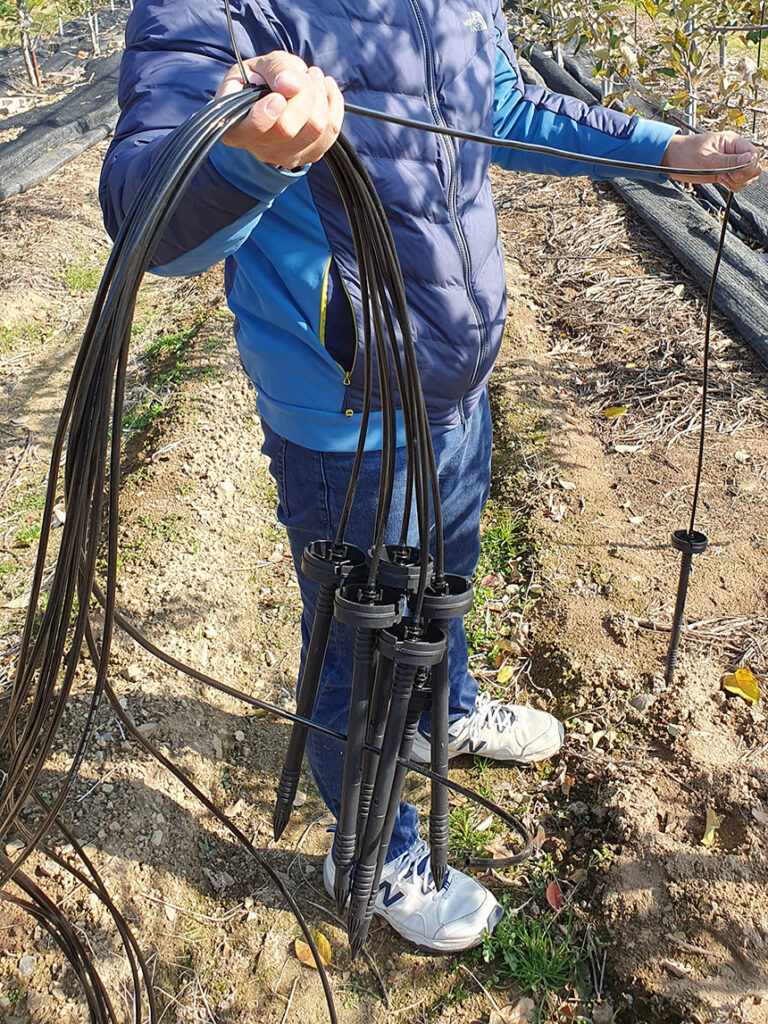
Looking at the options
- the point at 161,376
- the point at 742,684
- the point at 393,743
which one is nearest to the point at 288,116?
the point at 393,743

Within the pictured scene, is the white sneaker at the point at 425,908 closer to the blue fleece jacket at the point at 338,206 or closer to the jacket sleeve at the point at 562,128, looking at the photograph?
the blue fleece jacket at the point at 338,206

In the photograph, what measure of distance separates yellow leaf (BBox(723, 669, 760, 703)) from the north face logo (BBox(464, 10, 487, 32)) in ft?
5.99

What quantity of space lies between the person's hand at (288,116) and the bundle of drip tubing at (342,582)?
26 mm

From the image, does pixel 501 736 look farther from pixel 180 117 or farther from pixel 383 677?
pixel 180 117

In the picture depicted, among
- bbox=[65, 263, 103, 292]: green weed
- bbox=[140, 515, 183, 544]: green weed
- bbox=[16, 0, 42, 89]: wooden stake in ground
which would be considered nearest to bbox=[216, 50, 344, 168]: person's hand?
bbox=[140, 515, 183, 544]: green weed

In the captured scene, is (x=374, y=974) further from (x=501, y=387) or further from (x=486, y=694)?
(x=501, y=387)

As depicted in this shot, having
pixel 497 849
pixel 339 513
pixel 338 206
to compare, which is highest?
pixel 338 206

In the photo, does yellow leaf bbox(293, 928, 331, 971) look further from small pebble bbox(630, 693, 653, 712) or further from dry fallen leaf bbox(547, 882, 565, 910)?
small pebble bbox(630, 693, 653, 712)

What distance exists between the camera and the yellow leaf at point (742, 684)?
98.7 inches

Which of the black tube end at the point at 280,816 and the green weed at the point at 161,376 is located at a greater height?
the green weed at the point at 161,376

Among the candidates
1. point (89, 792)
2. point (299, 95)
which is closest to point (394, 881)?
point (89, 792)

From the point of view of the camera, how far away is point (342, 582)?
4.65 ft

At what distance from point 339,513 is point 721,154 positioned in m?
1.06

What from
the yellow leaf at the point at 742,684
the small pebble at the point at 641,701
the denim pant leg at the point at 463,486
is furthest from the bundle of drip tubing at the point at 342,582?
the yellow leaf at the point at 742,684
